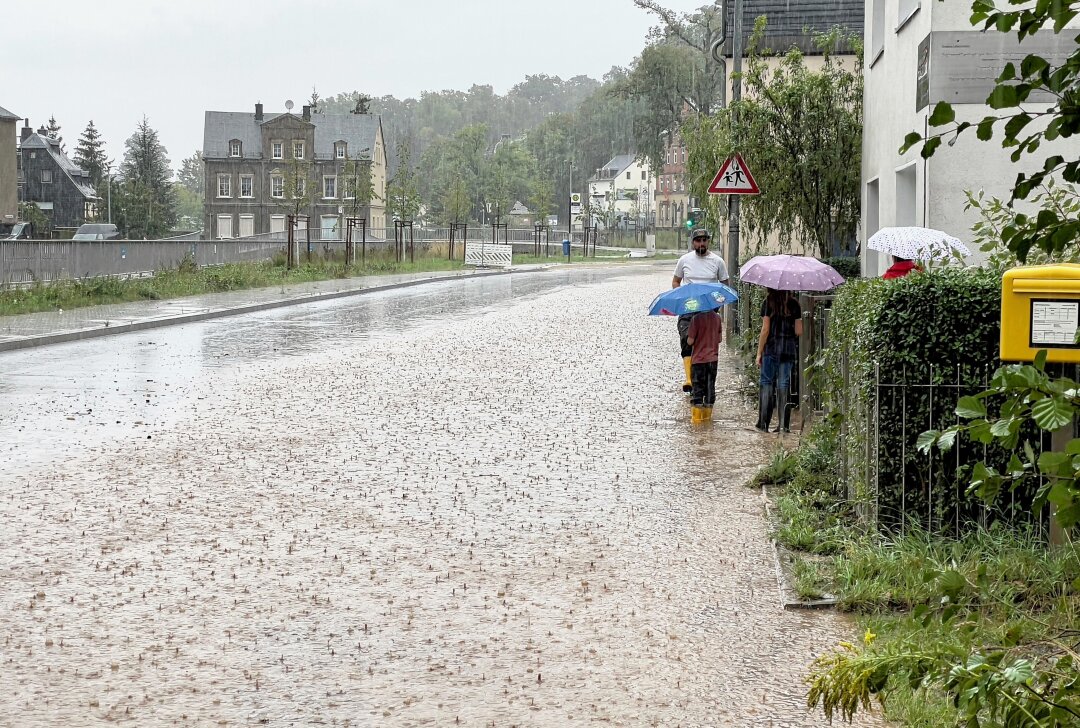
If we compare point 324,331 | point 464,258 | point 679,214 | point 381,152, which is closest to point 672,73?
point 464,258

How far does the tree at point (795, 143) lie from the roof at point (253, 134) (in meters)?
86.3

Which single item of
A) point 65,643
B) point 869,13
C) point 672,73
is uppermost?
point 672,73

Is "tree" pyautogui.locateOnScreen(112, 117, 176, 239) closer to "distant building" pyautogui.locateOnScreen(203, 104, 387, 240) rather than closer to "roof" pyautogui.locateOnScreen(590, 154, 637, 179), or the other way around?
"distant building" pyautogui.locateOnScreen(203, 104, 387, 240)

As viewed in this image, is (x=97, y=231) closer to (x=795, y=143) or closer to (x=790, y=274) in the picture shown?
(x=795, y=143)

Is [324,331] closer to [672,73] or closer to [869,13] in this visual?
[869,13]

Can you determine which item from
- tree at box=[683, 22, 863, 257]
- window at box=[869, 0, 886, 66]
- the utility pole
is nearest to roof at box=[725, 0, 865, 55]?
tree at box=[683, 22, 863, 257]

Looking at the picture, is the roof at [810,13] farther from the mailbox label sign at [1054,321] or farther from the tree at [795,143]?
the mailbox label sign at [1054,321]

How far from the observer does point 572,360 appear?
18359mm

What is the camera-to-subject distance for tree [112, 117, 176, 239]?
99188 mm

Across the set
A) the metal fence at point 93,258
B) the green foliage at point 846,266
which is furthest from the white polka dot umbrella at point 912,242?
the metal fence at point 93,258

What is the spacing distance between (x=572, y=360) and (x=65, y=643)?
13075 mm

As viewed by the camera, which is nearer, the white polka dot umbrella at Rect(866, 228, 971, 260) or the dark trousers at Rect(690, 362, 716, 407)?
the white polka dot umbrella at Rect(866, 228, 971, 260)

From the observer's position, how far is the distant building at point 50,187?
391ft

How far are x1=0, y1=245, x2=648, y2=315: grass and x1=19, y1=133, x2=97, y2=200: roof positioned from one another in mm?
71765
